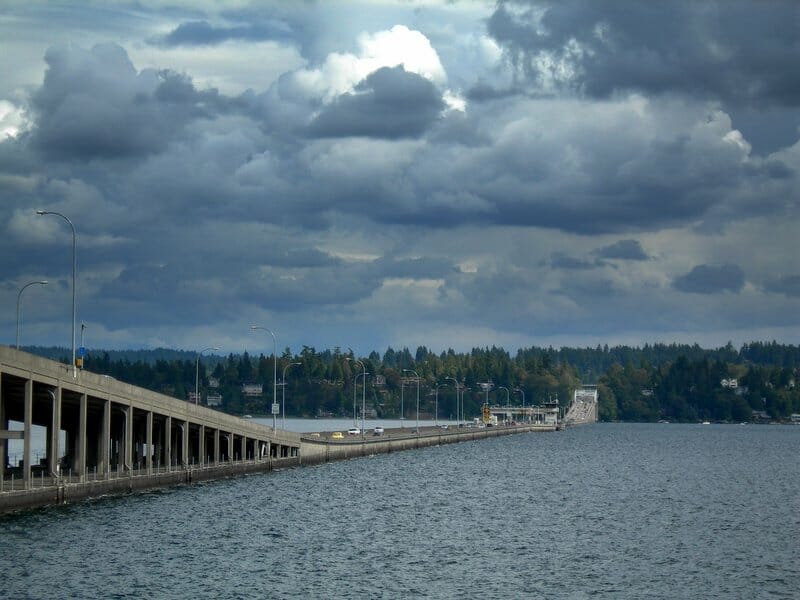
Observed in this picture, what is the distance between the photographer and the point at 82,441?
294ft

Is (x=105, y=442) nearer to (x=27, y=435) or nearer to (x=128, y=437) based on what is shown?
(x=128, y=437)

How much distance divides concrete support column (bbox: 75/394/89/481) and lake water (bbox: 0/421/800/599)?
9.22 ft

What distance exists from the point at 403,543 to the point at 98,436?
3202 cm

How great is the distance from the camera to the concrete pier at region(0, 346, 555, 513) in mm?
80875

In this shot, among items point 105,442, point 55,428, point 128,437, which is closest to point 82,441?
point 105,442

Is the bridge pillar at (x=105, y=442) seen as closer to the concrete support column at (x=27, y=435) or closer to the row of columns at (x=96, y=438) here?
the row of columns at (x=96, y=438)

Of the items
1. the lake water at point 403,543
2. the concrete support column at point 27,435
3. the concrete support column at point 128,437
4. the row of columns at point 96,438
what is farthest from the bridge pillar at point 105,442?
the concrete support column at point 27,435

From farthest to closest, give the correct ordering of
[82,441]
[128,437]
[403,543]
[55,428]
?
[128,437] → [82,441] → [55,428] → [403,543]

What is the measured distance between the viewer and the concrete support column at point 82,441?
88.9 meters

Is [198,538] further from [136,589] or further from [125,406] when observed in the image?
[125,406]

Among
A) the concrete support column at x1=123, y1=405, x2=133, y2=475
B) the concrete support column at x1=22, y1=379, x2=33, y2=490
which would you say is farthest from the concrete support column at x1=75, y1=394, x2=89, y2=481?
the concrete support column at x1=22, y1=379, x2=33, y2=490

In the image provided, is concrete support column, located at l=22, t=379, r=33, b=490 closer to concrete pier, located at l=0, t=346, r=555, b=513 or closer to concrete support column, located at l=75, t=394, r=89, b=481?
concrete pier, located at l=0, t=346, r=555, b=513

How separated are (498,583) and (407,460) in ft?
398

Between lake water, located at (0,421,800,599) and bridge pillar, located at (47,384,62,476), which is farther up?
bridge pillar, located at (47,384,62,476)
